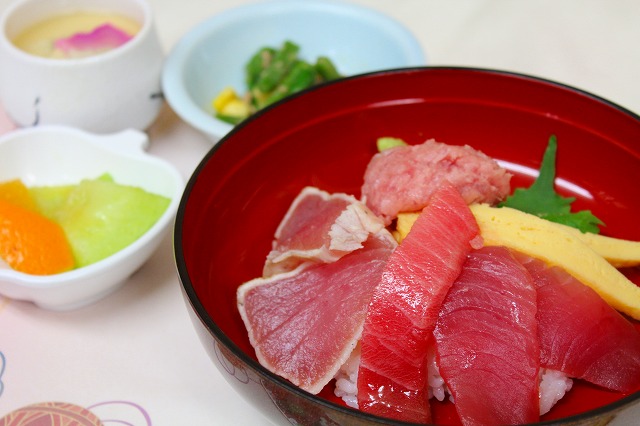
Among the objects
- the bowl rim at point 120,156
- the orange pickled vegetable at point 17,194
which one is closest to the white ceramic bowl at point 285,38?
the bowl rim at point 120,156

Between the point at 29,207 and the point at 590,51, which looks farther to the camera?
the point at 590,51

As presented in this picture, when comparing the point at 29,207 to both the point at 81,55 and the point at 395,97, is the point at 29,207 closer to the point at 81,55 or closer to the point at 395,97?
the point at 81,55

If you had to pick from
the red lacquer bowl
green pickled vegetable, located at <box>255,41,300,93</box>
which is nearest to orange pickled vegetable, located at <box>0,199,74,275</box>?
the red lacquer bowl

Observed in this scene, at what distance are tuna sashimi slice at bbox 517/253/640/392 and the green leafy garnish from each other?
263 millimetres

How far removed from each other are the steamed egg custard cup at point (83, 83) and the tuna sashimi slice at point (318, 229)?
61 centimetres

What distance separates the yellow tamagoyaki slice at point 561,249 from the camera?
46.4 inches

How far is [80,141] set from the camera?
165 cm

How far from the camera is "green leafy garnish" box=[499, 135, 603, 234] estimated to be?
4.46 ft

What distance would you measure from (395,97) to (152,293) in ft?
2.36

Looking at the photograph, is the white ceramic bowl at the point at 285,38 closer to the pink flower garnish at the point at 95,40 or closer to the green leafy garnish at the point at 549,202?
the pink flower garnish at the point at 95,40

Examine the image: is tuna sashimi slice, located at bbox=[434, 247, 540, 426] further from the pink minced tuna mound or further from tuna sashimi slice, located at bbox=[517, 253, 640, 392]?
the pink minced tuna mound

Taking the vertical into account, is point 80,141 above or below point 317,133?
below

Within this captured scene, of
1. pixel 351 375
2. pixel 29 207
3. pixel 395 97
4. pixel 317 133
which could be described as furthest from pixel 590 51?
pixel 29 207

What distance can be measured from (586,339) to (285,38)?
1.46 m
